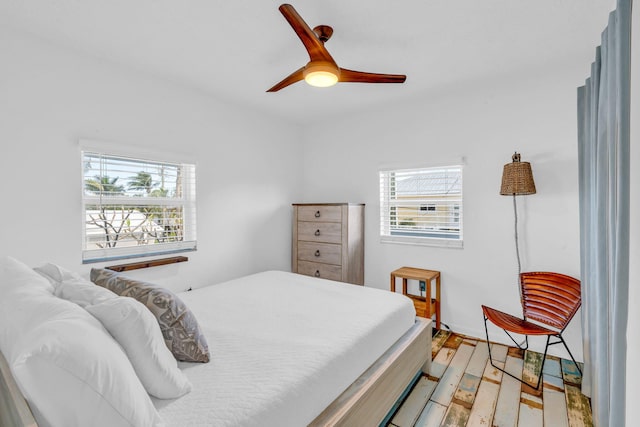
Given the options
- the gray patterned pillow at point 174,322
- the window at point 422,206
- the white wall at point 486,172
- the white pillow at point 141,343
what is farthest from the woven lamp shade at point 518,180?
the white pillow at point 141,343

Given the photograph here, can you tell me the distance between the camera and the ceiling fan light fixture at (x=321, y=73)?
1791 millimetres

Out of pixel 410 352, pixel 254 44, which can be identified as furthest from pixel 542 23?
pixel 410 352

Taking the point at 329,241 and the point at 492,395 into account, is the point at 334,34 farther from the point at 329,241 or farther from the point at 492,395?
the point at 492,395

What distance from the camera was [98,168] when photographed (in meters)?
2.44

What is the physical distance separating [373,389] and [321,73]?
1776 millimetres

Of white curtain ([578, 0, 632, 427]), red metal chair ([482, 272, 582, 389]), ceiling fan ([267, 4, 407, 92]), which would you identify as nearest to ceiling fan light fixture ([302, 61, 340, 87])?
ceiling fan ([267, 4, 407, 92])

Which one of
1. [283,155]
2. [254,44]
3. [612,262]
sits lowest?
[612,262]

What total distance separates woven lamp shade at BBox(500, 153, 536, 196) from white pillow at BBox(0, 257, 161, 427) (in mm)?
2732

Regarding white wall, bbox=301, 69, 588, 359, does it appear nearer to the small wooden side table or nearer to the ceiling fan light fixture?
the small wooden side table

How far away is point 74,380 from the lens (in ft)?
2.55

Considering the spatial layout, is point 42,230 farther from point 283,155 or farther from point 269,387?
point 283,155

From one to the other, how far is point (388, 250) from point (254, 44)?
2.45 metres

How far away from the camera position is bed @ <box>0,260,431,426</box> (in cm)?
109

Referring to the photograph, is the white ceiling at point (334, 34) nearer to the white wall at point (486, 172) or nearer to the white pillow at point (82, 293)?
the white wall at point (486, 172)
